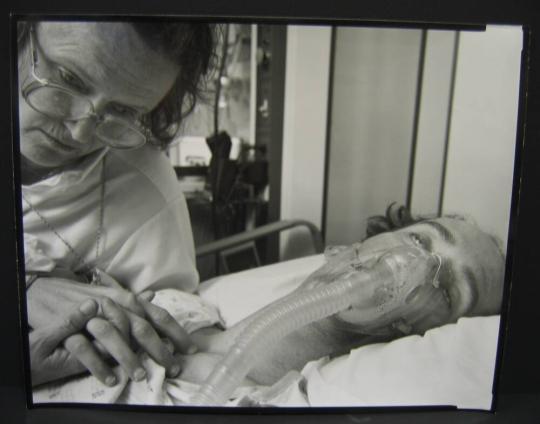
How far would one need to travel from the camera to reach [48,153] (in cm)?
98

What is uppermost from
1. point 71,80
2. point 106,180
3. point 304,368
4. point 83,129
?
point 71,80

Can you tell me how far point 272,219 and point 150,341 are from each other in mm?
400

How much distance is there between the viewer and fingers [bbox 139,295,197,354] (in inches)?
39.1

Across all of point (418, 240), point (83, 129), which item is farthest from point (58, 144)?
point (418, 240)

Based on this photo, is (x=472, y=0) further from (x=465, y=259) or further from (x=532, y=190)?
(x=465, y=259)

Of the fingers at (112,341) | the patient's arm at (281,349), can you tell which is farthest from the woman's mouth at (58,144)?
the patient's arm at (281,349)

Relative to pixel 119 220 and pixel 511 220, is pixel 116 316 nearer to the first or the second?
pixel 119 220

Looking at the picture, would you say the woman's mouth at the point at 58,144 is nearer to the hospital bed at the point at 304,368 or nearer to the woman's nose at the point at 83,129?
the woman's nose at the point at 83,129

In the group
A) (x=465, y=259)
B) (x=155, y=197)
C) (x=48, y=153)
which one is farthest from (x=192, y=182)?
(x=465, y=259)

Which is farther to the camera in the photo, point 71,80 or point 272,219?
point 272,219

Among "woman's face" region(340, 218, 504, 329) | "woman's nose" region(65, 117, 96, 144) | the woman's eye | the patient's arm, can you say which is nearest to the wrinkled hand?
the patient's arm

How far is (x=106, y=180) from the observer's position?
0.99 m

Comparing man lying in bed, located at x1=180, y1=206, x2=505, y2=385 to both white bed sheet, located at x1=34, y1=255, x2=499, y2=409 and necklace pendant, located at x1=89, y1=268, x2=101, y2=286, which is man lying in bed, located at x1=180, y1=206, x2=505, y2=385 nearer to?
white bed sheet, located at x1=34, y1=255, x2=499, y2=409

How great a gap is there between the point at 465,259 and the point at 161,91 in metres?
0.80
